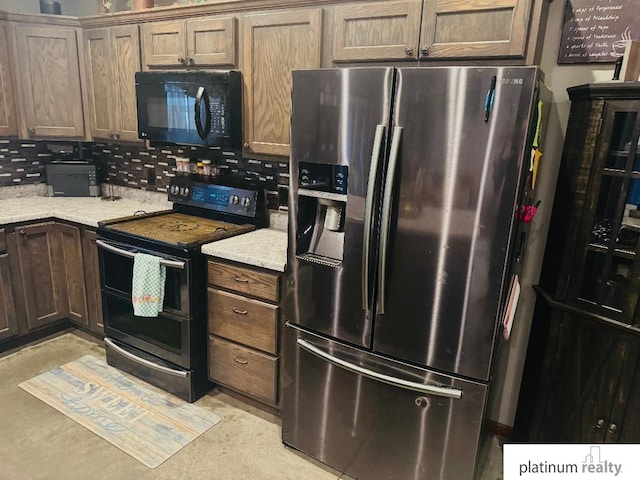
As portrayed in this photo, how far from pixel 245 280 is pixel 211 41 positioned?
4.42 feet

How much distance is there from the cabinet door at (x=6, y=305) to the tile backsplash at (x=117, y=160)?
0.83 m

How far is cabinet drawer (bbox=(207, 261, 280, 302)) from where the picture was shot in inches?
87.4

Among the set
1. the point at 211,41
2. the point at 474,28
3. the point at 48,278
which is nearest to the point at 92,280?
the point at 48,278

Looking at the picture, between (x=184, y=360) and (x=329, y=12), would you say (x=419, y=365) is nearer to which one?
(x=184, y=360)

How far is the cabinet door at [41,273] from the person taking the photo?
9.56 ft

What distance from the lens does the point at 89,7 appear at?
11.2 feet

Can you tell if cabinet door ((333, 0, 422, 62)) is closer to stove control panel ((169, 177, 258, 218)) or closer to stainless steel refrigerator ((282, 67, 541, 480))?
stainless steel refrigerator ((282, 67, 541, 480))

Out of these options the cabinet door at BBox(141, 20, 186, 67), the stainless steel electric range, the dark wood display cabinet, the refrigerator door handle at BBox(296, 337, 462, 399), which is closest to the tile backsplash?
the stainless steel electric range

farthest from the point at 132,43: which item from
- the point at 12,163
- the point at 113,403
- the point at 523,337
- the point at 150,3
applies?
the point at 523,337

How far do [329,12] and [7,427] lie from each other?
265cm

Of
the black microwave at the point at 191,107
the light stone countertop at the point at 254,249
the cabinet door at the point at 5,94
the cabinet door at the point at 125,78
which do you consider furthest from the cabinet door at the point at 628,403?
the cabinet door at the point at 5,94

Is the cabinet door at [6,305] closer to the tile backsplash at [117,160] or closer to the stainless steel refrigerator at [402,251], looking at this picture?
the tile backsplash at [117,160]

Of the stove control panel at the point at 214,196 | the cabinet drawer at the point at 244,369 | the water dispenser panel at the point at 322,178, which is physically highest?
the water dispenser panel at the point at 322,178

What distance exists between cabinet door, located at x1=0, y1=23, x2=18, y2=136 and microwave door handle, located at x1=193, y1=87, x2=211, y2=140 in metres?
1.49
